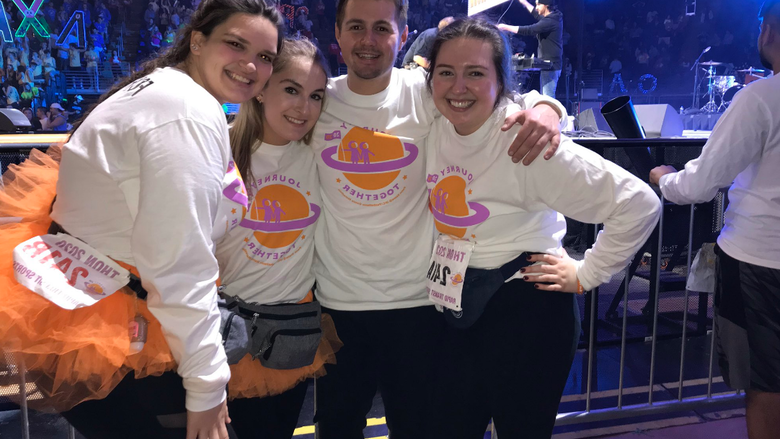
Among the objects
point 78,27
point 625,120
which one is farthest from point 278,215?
point 78,27

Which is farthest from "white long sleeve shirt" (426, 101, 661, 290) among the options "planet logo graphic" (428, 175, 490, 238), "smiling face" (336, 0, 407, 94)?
"smiling face" (336, 0, 407, 94)

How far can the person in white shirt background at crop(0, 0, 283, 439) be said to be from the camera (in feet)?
3.14

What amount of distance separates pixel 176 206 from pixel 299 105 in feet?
2.37

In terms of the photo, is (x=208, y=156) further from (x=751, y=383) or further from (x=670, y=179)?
(x=751, y=383)

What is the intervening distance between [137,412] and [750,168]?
213cm

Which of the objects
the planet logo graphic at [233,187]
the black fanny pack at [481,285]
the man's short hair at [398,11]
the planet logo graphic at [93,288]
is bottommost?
the black fanny pack at [481,285]

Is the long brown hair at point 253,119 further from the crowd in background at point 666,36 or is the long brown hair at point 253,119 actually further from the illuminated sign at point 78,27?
the crowd in background at point 666,36

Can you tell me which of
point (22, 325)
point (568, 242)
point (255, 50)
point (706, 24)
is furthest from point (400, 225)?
point (706, 24)

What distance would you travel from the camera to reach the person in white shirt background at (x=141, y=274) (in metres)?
0.96

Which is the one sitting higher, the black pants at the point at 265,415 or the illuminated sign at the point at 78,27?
the illuminated sign at the point at 78,27

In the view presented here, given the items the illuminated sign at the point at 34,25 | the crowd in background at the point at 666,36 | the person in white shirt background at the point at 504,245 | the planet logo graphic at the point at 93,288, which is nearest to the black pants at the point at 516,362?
the person in white shirt background at the point at 504,245

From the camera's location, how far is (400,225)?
1.67 meters

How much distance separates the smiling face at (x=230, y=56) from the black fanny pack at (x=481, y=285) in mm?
826

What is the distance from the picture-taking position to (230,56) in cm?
126
